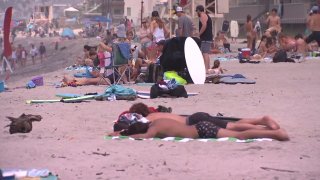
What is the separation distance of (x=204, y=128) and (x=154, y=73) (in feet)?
19.1

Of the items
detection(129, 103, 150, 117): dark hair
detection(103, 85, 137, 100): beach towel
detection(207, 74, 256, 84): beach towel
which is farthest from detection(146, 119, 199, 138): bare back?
detection(207, 74, 256, 84): beach towel

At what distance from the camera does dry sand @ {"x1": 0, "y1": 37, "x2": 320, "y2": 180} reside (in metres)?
4.98

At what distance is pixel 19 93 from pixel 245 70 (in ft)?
19.8

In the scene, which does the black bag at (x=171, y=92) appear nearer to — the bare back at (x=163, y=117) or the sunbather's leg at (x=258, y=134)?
the bare back at (x=163, y=117)

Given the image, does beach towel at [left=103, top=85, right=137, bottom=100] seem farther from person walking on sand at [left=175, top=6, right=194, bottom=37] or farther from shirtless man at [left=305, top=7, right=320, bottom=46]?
shirtless man at [left=305, top=7, right=320, bottom=46]

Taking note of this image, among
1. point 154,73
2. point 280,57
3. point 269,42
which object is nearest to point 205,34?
point 154,73

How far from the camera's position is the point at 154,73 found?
472 inches

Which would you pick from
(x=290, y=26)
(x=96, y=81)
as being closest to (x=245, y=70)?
(x=96, y=81)

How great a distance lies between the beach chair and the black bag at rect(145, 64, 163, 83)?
503 mm

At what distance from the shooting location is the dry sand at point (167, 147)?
4.98 m

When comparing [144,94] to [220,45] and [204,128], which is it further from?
[220,45]

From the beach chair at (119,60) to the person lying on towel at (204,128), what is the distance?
5857 millimetres

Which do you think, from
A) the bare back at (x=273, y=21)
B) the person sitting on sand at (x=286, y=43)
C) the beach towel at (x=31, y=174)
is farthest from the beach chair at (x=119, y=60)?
the bare back at (x=273, y=21)

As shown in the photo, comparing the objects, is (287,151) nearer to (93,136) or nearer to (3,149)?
(93,136)
